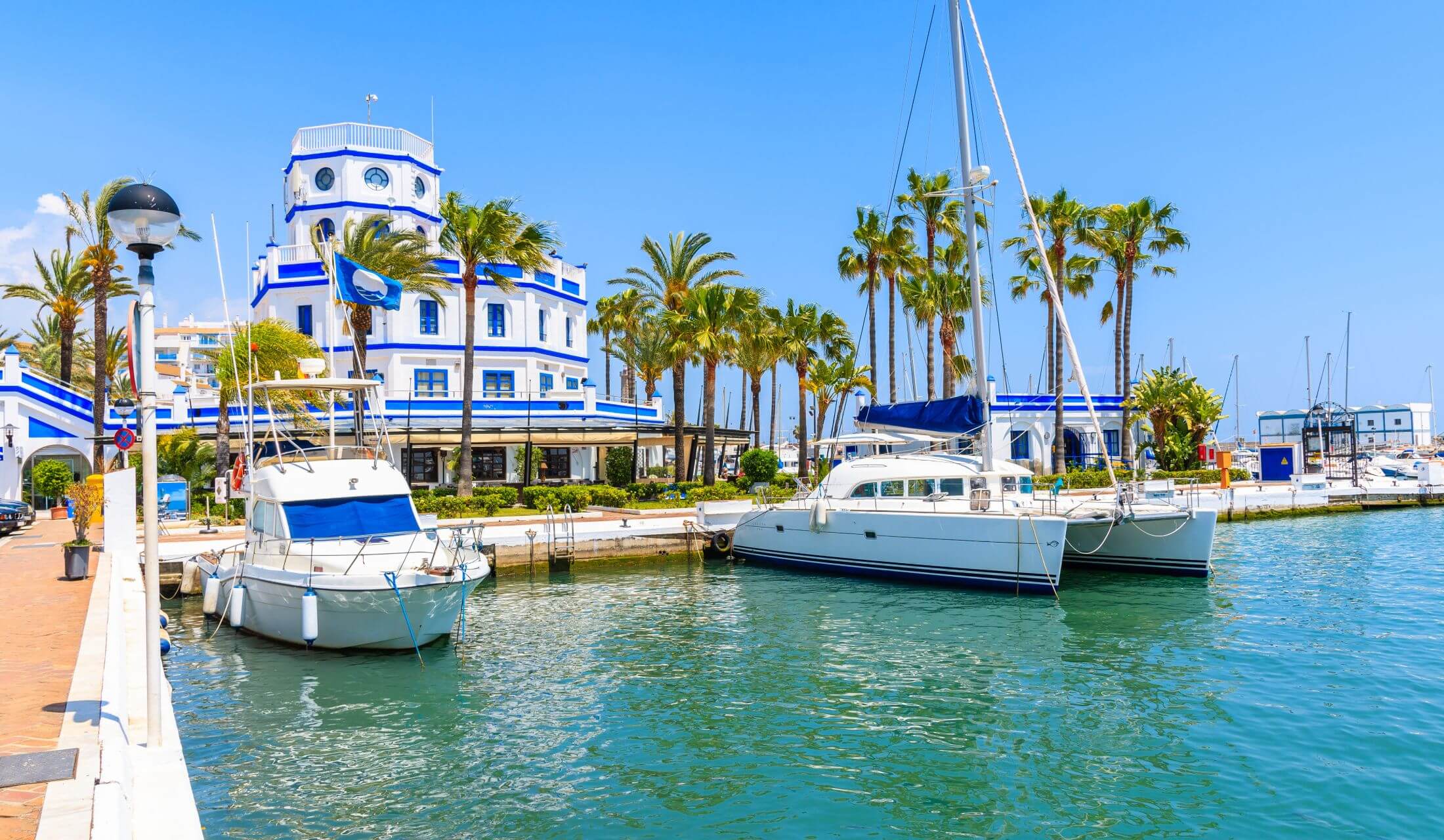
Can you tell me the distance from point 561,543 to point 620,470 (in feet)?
44.7

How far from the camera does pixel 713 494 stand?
38156 millimetres

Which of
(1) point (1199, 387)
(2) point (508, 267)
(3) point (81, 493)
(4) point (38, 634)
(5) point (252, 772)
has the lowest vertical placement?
(5) point (252, 772)

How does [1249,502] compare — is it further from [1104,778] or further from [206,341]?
[206,341]

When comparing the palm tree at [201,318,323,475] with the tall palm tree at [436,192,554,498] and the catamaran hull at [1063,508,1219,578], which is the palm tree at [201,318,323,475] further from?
the catamaran hull at [1063,508,1219,578]

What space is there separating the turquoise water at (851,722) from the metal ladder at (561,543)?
21.8 feet

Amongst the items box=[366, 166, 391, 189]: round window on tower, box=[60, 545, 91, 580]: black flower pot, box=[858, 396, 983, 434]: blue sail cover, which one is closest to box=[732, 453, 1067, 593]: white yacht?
box=[858, 396, 983, 434]: blue sail cover

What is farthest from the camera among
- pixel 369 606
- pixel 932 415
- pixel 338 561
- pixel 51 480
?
pixel 51 480

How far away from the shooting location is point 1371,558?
25875 millimetres

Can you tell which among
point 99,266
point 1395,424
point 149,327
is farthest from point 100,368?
point 1395,424

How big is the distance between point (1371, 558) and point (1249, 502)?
13551mm

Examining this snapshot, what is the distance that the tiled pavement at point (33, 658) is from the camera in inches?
A: 258

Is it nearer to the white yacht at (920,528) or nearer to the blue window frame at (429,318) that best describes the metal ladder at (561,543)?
the white yacht at (920,528)

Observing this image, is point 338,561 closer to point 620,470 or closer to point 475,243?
point 475,243

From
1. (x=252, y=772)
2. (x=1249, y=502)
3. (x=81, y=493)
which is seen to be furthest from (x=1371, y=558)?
(x=81, y=493)
